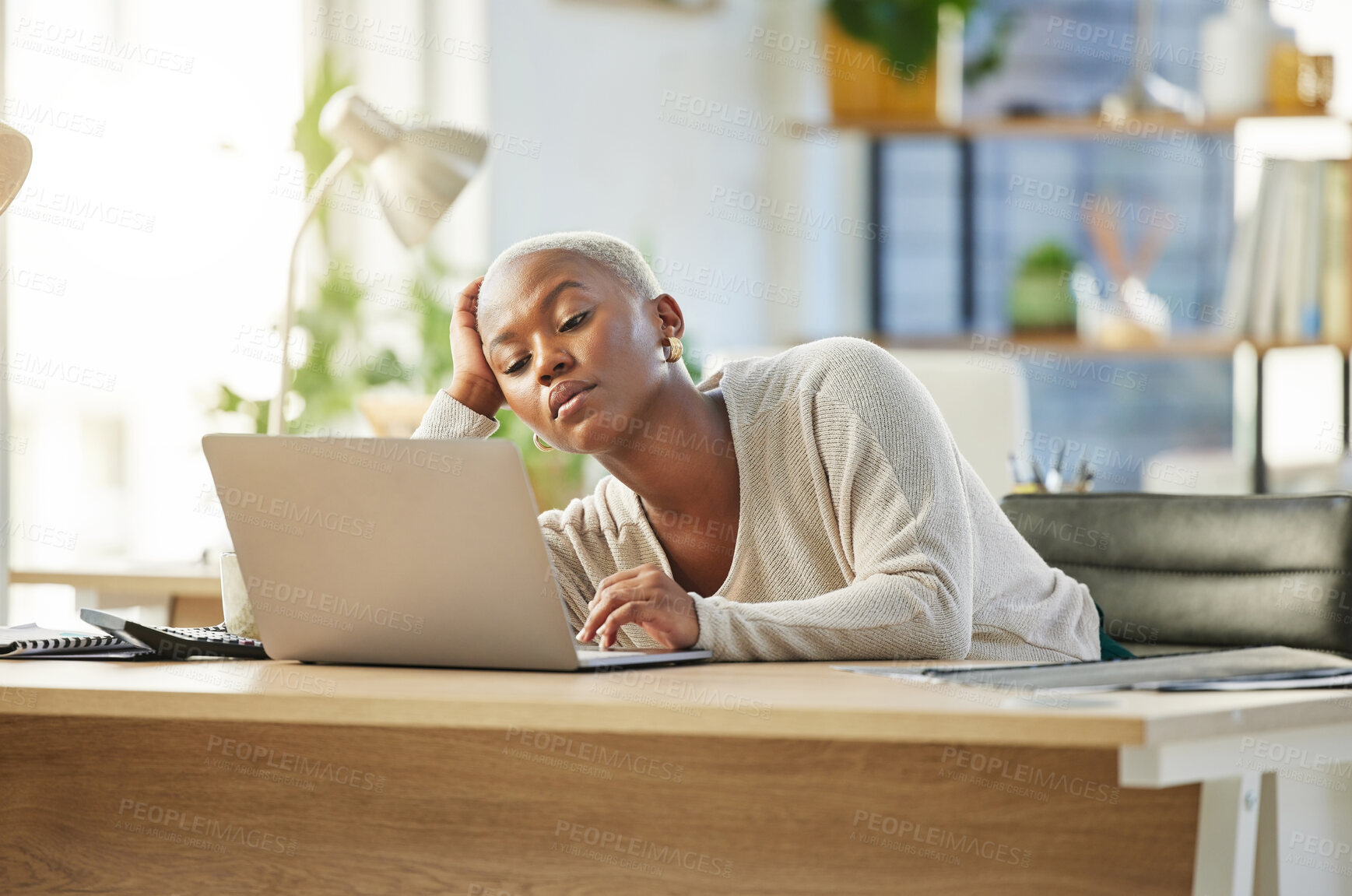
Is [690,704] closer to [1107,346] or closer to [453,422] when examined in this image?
[453,422]

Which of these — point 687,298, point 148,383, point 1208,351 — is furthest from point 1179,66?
point 148,383

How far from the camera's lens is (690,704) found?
100 centimetres

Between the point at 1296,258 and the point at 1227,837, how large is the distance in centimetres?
377

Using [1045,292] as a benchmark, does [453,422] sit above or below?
below

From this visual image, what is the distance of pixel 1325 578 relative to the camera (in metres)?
1.76

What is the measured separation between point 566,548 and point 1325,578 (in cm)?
84

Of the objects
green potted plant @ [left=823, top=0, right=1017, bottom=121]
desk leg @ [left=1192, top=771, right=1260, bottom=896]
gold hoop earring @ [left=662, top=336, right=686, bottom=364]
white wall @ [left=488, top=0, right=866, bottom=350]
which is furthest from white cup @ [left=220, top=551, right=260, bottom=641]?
green potted plant @ [left=823, top=0, right=1017, bottom=121]

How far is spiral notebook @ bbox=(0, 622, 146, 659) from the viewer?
1361 millimetres

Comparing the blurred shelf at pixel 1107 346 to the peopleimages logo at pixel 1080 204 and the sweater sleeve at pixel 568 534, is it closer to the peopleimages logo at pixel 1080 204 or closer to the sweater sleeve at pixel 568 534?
the peopleimages logo at pixel 1080 204

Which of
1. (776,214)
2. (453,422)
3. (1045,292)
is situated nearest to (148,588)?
(453,422)

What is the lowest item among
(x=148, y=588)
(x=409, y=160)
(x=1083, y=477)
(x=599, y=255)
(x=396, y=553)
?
(x=148, y=588)

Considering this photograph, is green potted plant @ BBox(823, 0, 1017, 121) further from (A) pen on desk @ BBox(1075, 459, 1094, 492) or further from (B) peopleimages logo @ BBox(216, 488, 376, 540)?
(B) peopleimages logo @ BBox(216, 488, 376, 540)

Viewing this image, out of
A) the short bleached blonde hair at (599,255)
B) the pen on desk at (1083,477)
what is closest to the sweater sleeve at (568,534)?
the short bleached blonde hair at (599,255)

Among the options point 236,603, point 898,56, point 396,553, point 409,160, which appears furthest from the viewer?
point 898,56
